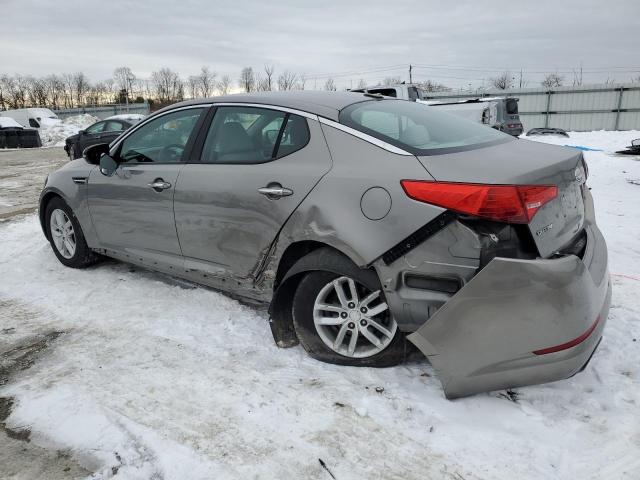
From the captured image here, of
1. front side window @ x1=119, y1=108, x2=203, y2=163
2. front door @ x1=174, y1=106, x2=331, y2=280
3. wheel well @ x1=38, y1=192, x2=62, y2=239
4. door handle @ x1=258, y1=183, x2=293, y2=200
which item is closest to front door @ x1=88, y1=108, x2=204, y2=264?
front side window @ x1=119, y1=108, x2=203, y2=163

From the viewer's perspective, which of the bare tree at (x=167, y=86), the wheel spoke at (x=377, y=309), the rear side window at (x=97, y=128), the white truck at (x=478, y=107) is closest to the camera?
the wheel spoke at (x=377, y=309)

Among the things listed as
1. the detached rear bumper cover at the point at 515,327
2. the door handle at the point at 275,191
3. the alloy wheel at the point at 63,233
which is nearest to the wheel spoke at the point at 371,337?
the detached rear bumper cover at the point at 515,327

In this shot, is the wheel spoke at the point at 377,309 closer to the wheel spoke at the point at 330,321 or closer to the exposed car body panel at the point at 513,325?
the wheel spoke at the point at 330,321

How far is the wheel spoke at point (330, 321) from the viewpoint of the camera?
2807mm

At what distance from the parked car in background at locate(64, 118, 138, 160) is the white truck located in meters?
8.61

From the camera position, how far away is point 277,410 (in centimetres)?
250

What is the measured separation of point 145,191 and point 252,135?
1.10 meters

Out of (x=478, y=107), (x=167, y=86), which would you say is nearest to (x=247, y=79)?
(x=167, y=86)

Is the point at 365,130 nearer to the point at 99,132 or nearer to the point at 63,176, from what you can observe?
the point at 63,176

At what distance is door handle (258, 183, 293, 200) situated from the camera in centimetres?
284

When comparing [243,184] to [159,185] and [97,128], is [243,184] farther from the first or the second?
[97,128]

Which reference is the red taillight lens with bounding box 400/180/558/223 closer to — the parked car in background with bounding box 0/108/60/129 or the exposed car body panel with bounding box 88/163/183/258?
the exposed car body panel with bounding box 88/163/183/258

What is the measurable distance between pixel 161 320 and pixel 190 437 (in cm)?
142

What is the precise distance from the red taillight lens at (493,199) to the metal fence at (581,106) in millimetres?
30422
